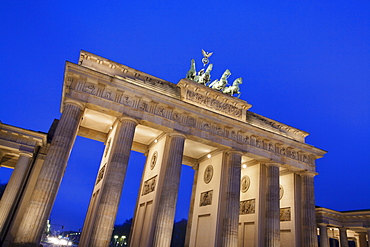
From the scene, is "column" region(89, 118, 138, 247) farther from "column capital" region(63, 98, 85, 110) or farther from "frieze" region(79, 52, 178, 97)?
"frieze" region(79, 52, 178, 97)

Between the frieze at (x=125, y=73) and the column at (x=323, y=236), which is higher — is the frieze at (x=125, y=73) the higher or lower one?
the higher one

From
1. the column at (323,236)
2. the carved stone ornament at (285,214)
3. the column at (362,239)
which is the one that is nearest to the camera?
the carved stone ornament at (285,214)

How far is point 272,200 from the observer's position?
24562 millimetres

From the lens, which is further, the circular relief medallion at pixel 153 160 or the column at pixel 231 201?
the circular relief medallion at pixel 153 160

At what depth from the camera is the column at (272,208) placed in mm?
23250

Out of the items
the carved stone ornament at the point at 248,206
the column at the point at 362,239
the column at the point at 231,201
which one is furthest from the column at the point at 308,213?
the column at the point at 362,239

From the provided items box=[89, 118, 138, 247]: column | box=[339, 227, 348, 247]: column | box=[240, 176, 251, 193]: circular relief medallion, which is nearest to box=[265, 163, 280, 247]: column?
box=[240, 176, 251, 193]: circular relief medallion

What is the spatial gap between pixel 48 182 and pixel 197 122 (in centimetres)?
1190

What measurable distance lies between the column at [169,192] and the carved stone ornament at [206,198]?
5324 millimetres

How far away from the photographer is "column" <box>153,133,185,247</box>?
62.7ft

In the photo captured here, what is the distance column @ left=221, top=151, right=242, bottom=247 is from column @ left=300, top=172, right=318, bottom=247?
301 inches

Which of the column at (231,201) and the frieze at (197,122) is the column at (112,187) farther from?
the column at (231,201)

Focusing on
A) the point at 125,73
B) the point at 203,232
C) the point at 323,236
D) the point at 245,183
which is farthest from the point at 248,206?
the point at 125,73

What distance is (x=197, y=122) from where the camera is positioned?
23.5 metres
